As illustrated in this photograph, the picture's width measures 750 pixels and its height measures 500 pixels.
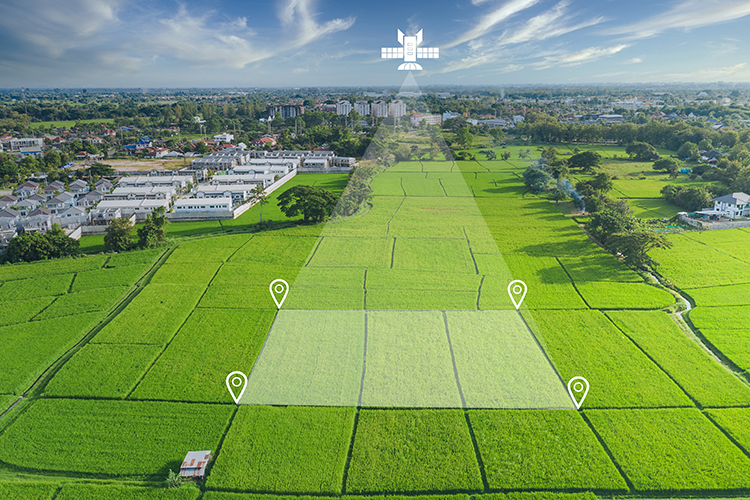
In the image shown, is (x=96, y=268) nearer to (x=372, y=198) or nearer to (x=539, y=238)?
(x=372, y=198)

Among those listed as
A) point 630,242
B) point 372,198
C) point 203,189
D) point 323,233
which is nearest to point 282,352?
point 323,233

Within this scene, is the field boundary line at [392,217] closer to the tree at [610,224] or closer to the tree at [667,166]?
the tree at [610,224]

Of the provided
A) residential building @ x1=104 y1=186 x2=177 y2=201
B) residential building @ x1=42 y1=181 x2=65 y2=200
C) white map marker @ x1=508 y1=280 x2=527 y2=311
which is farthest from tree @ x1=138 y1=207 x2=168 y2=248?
white map marker @ x1=508 y1=280 x2=527 y2=311

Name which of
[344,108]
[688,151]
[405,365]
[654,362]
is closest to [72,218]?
[405,365]

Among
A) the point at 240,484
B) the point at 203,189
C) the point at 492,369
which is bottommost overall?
the point at 240,484

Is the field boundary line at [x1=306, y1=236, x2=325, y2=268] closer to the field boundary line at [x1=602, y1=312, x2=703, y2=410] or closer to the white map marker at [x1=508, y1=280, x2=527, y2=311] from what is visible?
the white map marker at [x1=508, y1=280, x2=527, y2=311]
